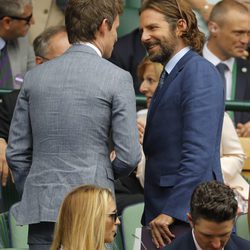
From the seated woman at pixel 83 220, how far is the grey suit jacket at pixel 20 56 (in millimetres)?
3925

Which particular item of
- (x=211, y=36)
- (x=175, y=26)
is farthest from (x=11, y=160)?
(x=211, y=36)

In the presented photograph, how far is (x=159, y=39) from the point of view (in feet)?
20.5

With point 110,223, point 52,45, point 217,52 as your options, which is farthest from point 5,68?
point 110,223

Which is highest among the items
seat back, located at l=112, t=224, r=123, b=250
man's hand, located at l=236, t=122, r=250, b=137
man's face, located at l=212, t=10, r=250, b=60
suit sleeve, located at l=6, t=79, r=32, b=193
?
man's face, located at l=212, t=10, r=250, b=60

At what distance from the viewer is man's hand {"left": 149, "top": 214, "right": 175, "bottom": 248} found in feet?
19.9

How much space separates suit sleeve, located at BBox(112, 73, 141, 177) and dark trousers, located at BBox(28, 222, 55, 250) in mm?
473

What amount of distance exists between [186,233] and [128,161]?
47cm

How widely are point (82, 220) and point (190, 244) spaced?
62 centimetres

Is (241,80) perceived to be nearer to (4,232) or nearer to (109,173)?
(4,232)

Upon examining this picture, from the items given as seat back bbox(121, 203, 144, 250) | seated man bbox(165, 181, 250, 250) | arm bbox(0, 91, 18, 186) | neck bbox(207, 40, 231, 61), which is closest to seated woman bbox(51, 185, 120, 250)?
seated man bbox(165, 181, 250, 250)

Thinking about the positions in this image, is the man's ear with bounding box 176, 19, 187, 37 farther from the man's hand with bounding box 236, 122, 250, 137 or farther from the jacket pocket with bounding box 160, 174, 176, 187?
the man's hand with bounding box 236, 122, 250, 137

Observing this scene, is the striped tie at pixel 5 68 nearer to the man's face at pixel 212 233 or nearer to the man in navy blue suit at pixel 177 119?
the man in navy blue suit at pixel 177 119

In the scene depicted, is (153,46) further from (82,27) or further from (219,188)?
(219,188)

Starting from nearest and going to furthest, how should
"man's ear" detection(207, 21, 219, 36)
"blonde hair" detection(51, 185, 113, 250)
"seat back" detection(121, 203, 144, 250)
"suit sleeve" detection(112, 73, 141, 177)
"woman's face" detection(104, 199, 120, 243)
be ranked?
1. "blonde hair" detection(51, 185, 113, 250)
2. "woman's face" detection(104, 199, 120, 243)
3. "suit sleeve" detection(112, 73, 141, 177)
4. "seat back" detection(121, 203, 144, 250)
5. "man's ear" detection(207, 21, 219, 36)
